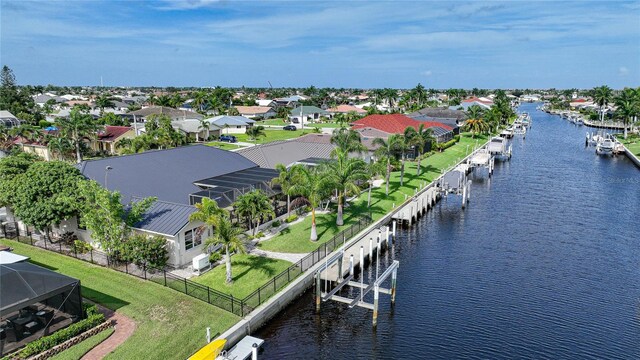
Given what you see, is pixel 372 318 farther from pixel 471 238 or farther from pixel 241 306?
pixel 471 238

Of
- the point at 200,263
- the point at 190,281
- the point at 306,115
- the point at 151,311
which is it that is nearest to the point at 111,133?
the point at 200,263

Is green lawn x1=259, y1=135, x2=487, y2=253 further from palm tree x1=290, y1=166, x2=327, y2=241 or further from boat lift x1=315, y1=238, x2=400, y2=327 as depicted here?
boat lift x1=315, y1=238, x2=400, y2=327

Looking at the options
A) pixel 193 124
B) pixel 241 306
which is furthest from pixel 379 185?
pixel 193 124

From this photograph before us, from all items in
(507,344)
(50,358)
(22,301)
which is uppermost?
(22,301)

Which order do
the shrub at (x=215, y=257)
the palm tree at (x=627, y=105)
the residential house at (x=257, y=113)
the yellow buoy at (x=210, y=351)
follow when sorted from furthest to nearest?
the residential house at (x=257, y=113)
the palm tree at (x=627, y=105)
the shrub at (x=215, y=257)
the yellow buoy at (x=210, y=351)

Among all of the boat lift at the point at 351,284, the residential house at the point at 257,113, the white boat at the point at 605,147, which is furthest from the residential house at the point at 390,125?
the residential house at the point at 257,113

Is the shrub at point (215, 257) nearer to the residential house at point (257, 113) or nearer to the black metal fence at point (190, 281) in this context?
the black metal fence at point (190, 281)

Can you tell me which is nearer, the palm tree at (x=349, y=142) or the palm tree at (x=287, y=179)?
the palm tree at (x=287, y=179)

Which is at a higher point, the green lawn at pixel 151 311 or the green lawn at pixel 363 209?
the green lawn at pixel 363 209
